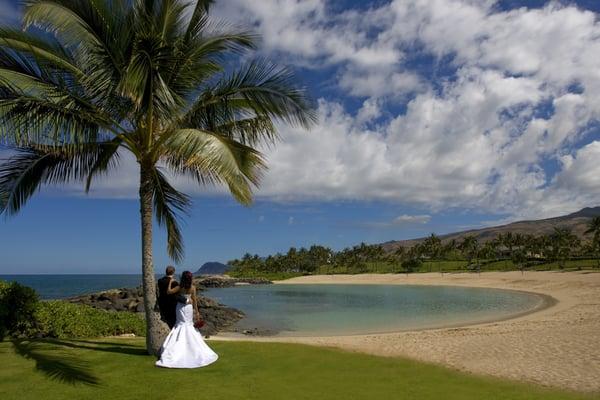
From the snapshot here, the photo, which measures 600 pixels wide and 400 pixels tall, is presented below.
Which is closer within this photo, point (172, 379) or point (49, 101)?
point (172, 379)

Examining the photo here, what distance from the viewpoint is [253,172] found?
9547 mm

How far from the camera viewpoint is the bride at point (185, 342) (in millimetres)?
8914

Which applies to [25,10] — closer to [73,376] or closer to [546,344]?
[73,376]

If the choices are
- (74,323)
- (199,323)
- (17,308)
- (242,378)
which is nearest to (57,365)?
(199,323)

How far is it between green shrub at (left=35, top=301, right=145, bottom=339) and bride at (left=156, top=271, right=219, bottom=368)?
6387 millimetres

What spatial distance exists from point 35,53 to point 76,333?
29.1 feet

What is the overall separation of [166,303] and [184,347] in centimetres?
108

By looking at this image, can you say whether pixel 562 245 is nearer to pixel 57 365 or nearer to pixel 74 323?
pixel 74 323

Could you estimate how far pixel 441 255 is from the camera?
399 ft

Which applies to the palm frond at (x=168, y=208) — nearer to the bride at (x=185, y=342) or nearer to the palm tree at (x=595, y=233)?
the bride at (x=185, y=342)

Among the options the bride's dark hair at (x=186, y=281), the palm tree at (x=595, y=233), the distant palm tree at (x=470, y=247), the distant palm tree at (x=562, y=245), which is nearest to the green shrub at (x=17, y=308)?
the bride's dark hair at (x=186, y=281)

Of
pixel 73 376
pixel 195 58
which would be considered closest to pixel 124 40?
pixel 195 58

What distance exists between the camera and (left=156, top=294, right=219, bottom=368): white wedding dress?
8898 mm

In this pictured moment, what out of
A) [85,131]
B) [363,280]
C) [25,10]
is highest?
[25,10]
